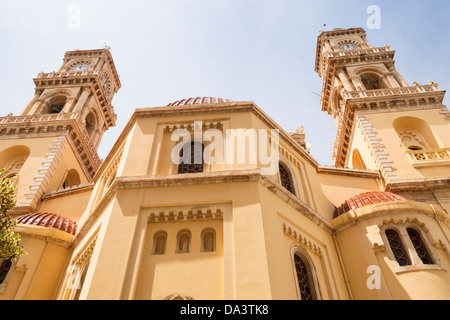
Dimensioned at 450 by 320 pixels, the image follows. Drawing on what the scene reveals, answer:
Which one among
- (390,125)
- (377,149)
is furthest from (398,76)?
(377,149)

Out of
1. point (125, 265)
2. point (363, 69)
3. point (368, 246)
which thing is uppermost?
point (363, 69)

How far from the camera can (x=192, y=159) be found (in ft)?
46.3

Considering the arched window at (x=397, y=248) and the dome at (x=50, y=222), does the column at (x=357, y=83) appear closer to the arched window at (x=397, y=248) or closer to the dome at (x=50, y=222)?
the arched window at (x=397, y=248)

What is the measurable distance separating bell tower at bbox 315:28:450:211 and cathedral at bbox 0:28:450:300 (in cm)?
12

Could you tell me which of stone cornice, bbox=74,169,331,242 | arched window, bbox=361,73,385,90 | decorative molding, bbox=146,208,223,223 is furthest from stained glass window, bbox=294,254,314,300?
arched window, bbox=361,73,385,90

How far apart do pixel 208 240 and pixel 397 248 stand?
7.36 m

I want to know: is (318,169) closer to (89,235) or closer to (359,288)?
(359,288)

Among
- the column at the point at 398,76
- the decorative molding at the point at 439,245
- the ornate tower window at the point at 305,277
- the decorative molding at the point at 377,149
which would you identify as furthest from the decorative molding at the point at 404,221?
the column at the point at 398,76

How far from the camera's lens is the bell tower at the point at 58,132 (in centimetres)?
2364

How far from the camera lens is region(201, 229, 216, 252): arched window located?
35.1 feet

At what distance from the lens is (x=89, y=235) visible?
1313cm

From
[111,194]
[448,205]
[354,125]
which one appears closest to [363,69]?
[354,125]

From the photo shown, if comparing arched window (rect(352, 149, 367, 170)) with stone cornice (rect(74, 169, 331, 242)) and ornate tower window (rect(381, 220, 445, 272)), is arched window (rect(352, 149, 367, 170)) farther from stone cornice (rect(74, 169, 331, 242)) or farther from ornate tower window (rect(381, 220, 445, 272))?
stone cornice (rect(74, 169, 331, 242))

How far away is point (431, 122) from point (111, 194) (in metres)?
Answer: 20.3
